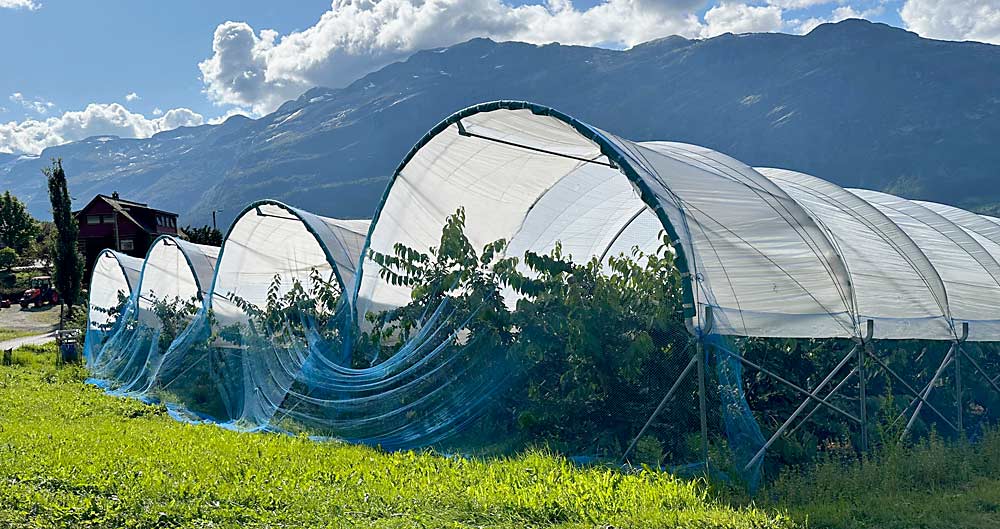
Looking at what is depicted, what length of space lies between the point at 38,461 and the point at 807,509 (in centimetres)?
669

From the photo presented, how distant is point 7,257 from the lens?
4975cm

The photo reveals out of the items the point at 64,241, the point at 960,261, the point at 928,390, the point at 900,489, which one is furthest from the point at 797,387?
the point at 64,241

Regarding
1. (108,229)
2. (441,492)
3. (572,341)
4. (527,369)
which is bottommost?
(441,492)

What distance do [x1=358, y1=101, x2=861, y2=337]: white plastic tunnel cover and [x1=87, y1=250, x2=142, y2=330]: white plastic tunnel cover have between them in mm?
11859

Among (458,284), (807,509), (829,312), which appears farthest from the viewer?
(458,284)

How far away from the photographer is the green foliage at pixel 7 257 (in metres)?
49.5

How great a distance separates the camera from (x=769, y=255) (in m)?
7.68

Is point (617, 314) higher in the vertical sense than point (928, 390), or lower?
higher

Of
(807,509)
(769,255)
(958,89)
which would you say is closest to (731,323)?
(769,255)

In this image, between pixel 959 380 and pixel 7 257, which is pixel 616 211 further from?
pixel 7 257

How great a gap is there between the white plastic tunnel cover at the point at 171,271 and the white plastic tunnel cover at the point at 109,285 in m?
1.65

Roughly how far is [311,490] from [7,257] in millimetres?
50660

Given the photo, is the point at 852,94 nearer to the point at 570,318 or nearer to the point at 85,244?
the point at 85,244

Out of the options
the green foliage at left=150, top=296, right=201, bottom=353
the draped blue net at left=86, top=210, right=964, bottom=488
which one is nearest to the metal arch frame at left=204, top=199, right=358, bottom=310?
→ the draped blue net at left=86, top=210, right=964, bottom=488
